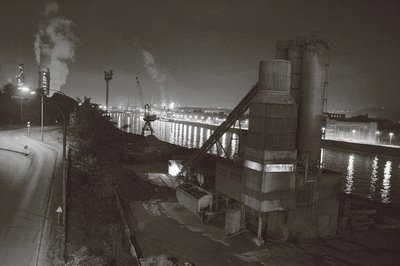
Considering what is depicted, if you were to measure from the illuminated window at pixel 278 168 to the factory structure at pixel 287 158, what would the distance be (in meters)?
0.08

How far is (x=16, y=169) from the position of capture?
3703cm

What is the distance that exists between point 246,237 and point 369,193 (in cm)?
3546

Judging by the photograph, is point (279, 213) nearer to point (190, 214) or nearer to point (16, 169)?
point (190, 214)

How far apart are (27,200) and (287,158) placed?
70.0 feet

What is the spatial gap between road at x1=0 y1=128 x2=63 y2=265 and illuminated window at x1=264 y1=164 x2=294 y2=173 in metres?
15.8

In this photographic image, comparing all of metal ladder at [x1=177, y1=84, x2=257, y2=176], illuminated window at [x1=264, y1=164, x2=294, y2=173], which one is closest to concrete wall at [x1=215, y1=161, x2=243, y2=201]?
illuminated window at [x1=264, y1=164, x2=294, y2=173]

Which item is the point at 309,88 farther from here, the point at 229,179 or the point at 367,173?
the point at 367,173

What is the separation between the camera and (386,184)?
2434 inches

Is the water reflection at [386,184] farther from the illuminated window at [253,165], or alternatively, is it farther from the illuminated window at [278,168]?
the illuminated window at [253,165]

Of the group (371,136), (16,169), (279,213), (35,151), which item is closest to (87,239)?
(279,213)

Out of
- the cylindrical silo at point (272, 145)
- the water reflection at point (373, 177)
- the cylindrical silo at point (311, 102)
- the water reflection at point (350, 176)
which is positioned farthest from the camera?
the water reflection at point (350, 176)

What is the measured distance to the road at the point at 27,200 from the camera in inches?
783

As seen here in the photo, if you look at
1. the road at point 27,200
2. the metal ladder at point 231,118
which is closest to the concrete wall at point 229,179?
the metal ladder at point 231,118

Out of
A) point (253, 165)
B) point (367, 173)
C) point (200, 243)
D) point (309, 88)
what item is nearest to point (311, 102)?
point (309, 88)
